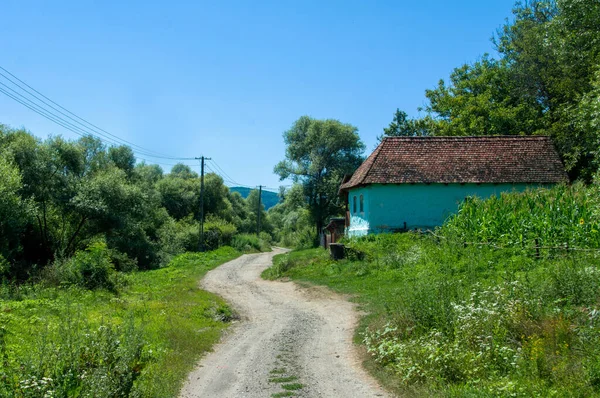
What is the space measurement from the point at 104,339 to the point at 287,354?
4.11 metres

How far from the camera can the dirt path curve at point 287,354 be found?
8484 millimetres

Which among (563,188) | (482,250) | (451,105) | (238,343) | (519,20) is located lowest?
(238,343)

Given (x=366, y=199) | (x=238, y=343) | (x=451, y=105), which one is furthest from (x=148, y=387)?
(x=451, y=105)

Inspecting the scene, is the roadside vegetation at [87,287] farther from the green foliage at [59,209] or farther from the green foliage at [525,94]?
the green foliage at [525,94]

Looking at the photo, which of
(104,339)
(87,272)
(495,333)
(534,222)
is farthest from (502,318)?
(87,272)

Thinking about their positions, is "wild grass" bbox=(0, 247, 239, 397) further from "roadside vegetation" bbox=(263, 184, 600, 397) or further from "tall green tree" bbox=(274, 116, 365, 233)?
"tall green tree" bbox=(274, 116, 365, 233)

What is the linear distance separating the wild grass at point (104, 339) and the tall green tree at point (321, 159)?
1297 inches

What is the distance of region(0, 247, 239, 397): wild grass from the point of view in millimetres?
6762

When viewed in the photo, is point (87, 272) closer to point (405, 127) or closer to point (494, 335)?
point (494, 335)

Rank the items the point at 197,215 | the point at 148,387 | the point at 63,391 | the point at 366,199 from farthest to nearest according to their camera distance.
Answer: the point at 197,215 → the point at 366,199 → the point at 148,387 → the point at 63,391

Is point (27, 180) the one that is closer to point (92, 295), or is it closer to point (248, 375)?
point (92, 295)

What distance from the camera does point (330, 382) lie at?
8.78 m

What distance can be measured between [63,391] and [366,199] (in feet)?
74.1

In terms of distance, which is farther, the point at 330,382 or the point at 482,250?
the point at 482,250
